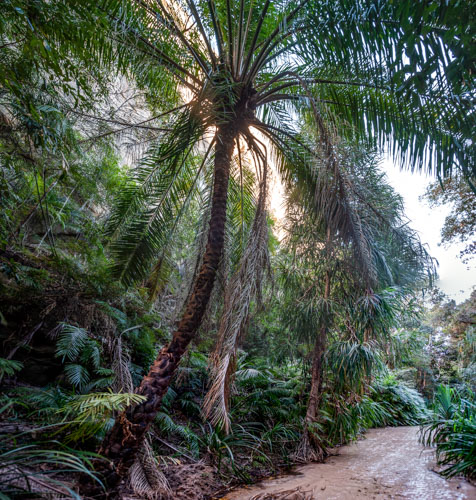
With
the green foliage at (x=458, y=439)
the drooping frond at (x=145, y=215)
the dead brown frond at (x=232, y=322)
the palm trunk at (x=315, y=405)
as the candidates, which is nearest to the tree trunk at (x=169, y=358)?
the dead brown frond at (x=232, y=322)

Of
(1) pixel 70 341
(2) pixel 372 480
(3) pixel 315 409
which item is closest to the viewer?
(2) pixel 372 480

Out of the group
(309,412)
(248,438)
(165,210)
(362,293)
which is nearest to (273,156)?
(165,210)

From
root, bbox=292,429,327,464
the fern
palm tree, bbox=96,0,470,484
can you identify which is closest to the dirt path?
root, bbox=292,429,327,464

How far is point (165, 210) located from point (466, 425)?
515 cm

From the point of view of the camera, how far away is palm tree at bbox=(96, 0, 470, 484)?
9.41ft

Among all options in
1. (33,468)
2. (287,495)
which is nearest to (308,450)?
(287,495)

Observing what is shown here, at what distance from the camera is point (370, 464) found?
4.59 m

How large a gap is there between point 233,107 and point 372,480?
17.0ft

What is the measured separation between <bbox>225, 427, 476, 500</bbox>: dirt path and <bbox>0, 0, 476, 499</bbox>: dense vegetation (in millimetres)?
346

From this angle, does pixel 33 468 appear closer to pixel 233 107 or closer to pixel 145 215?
pixel 145 215

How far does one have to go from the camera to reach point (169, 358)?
3258 millimetres

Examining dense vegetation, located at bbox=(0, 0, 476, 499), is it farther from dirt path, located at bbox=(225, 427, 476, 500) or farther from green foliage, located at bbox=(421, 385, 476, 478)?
dirt path, located at bbox=(225, 427, 476, 500)

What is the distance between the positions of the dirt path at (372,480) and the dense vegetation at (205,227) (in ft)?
1.13

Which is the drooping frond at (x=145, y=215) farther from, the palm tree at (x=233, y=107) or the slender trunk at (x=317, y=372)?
the slender trunk at (x=317, y=372)
